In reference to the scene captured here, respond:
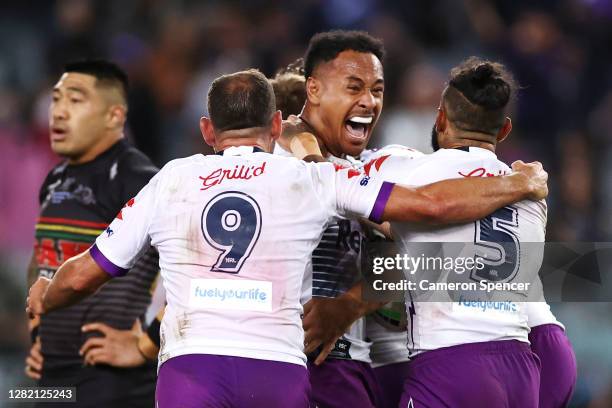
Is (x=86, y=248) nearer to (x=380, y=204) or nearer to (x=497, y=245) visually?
(x=380, y=204)

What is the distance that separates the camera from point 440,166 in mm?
4656

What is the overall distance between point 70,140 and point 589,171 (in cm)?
556

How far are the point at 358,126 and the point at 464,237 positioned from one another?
122 cm

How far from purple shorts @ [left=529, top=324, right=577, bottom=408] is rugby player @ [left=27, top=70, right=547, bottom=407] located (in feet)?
3.37

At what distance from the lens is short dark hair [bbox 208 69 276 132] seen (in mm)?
4508

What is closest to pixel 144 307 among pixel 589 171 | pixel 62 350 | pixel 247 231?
pixel 62 350

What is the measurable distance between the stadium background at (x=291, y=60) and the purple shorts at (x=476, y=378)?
4604 millimetres

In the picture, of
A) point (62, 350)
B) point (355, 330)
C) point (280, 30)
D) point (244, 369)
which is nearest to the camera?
point (244, 369)

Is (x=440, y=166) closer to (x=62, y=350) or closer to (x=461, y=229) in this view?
(x=461, y=229)

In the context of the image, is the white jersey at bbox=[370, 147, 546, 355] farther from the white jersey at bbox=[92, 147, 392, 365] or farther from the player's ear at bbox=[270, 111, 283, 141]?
the player's ear at bbox=[270, 111, 283, 141]

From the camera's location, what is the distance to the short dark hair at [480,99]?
4805 mm

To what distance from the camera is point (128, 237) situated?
4438mm

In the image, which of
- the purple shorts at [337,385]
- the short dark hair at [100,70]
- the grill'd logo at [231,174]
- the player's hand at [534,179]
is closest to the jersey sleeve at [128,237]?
the grill'd logo at [231,174]

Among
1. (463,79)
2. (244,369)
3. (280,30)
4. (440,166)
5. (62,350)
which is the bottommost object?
(62,350)
